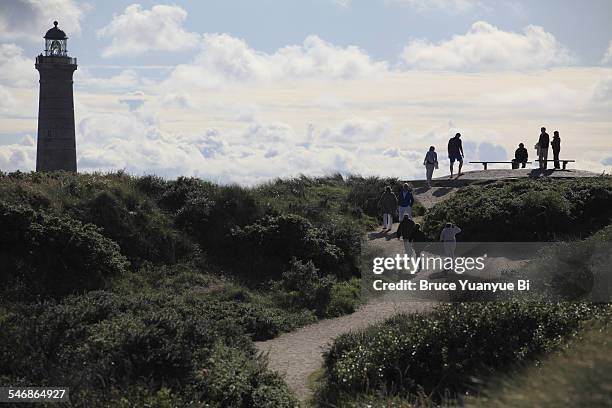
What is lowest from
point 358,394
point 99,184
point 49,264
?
point 358,394

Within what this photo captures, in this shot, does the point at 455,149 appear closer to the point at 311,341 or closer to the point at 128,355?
the point at 311,341

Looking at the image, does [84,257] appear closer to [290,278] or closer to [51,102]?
[290,278]

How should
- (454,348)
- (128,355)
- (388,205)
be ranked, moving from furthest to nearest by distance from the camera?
(388,205) → (454,348) → (128,355)

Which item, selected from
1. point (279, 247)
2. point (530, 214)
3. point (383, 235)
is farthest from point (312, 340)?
point (530, 214)

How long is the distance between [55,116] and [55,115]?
6cm

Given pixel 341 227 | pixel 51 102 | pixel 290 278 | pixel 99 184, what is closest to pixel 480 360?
pixel 290 278

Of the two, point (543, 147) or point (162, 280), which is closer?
point (162, 280)

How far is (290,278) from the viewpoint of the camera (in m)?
22.8

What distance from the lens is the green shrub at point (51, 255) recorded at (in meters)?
20.6

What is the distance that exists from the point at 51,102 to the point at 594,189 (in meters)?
32.1

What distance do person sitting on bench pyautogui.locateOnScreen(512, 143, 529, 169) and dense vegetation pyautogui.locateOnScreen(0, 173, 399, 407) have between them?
10818 millimetres

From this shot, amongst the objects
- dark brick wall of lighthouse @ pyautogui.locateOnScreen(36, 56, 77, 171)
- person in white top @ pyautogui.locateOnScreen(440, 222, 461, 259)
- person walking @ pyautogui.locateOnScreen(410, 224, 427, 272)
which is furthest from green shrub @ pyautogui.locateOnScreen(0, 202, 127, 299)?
dark brick wall of lighthouse @ pyautogui.locateOnScreen(36, 56, 77, 171)

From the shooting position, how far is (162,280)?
22.4 metres

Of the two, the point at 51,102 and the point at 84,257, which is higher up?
the point at 51,102
